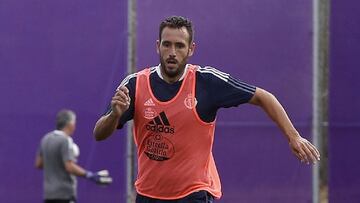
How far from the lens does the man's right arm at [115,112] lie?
5.63m

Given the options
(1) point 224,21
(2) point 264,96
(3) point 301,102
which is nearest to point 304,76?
(3) point 301,102

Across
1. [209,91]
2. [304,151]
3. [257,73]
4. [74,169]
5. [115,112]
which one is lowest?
[74,169]

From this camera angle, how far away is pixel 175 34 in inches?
235

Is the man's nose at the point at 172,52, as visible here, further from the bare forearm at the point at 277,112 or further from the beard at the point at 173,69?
the bare forearm at the point at 277,112

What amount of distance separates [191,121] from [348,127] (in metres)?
6.21

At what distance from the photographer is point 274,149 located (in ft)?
39.2

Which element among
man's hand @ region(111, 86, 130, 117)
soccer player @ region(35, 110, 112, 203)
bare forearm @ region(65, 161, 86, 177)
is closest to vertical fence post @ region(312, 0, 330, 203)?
soccer player @ region(35, 110, 112, 203)

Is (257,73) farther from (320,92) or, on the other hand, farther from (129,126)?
(129,126)

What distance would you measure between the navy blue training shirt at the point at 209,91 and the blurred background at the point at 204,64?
5.32 metres

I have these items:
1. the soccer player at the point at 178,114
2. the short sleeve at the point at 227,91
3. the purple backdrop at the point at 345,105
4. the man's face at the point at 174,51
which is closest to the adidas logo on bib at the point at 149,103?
the soccer player at the point at 178,114

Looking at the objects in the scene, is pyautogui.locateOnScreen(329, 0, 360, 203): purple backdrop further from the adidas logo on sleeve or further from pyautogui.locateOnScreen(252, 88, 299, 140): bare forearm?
the adidas logo on sleeve

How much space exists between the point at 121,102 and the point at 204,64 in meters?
6.03

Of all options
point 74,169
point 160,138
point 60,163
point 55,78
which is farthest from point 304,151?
point 55,78

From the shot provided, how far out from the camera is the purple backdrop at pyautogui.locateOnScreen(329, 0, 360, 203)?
Result: 11.7 m
